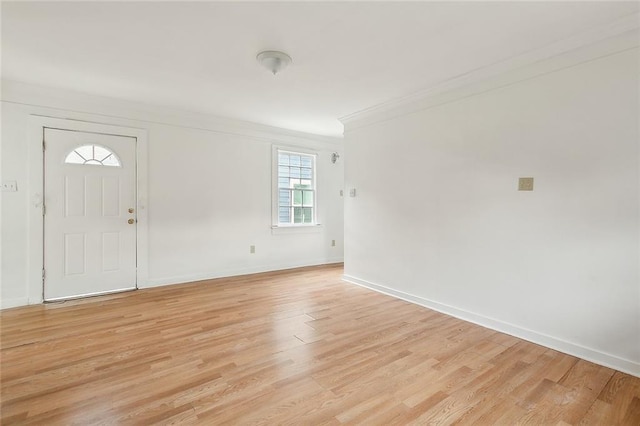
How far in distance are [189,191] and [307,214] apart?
7.09 feet

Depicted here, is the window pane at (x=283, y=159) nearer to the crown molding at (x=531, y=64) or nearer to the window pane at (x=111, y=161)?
the crown molding at (x=531, y=64)

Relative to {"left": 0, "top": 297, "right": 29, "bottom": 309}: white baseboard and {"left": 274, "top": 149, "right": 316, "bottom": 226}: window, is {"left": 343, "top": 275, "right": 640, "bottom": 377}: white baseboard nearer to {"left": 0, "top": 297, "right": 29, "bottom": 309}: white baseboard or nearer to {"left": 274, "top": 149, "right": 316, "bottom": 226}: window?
{"left": 274, "top": 149, "right": 316, "bottom": 226}: window

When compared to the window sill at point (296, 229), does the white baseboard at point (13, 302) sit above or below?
below

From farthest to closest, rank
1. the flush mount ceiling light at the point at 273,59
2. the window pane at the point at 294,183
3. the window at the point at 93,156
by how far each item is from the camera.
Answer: the window pane at the point at 294,183
the window at the point at 93,156
the flush mount ceiling light at the point at 273,59

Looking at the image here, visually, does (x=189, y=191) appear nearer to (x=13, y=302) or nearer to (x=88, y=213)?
(x=88, y=213)

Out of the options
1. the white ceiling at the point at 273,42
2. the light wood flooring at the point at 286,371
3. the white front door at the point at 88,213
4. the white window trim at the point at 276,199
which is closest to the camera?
the light wood flooring at the point at 286,371

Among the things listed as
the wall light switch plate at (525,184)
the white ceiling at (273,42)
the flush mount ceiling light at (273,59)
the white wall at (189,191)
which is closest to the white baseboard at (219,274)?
the white wall at (189,191)

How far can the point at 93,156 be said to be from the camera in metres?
3.84

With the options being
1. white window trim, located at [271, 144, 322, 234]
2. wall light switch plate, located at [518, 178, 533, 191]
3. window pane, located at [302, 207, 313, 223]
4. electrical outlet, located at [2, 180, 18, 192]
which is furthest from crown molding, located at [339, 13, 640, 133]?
electrical outlet, located at [2, 180, 18, 192]

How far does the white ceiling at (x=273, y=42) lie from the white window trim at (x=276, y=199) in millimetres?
1711

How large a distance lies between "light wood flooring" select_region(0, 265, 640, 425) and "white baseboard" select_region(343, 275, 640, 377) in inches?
3.2

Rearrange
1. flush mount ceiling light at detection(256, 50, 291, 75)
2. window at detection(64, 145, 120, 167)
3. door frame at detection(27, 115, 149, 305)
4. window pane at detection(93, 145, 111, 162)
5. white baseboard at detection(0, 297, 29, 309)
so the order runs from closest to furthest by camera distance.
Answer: flush mount ceiling light at detection(256, 50, 291, 75) → white baseboard at detection(0, 297, 29, 309) → door frame at detection(27, 115, 149, 305) → window at detection(64, 145, 120, 167) → window pane at detection(93, 145, 111, 162)

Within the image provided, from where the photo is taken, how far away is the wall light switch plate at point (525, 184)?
263 centimetres

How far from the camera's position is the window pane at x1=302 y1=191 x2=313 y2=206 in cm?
575
